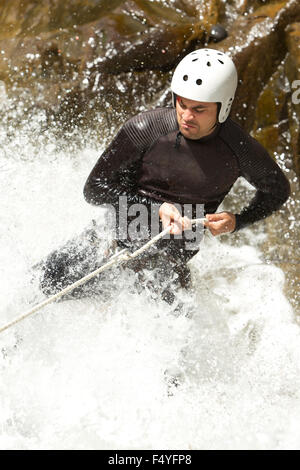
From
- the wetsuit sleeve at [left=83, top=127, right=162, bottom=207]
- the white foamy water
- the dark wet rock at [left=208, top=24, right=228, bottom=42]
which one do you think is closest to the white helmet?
the wetsuit sleeve at [left=83, top=127, right=162, bottom=207]

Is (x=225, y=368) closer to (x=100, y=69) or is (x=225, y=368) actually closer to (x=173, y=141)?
(x=173, y=141)

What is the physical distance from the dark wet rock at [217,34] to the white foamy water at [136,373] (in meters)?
2.47

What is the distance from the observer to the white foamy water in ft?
11.5

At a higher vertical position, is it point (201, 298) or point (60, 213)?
point (60, 213)

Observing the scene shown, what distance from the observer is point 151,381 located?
3.73 metres

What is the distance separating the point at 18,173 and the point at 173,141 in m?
2.46

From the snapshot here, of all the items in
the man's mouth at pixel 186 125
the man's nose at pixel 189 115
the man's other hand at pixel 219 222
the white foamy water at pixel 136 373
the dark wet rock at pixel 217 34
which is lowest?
the white foamy water at pixel 136 373

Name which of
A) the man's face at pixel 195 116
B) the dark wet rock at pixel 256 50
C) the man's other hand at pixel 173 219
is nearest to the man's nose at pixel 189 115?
the man's face at pixel 195 116

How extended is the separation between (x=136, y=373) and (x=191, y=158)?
1.72 meters

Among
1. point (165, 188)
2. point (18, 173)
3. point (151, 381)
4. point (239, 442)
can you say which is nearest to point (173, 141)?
point (165, 188)

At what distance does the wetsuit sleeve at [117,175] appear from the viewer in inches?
112

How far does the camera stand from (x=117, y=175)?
9.70ft

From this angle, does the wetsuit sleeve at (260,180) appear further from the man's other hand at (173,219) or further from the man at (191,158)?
the man's other hand at (173,219)

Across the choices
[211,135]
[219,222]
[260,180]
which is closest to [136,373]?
[219,222]
